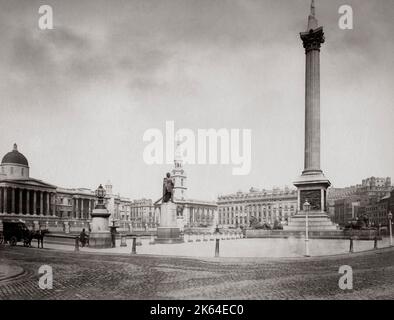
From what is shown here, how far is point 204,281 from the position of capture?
13258 mm

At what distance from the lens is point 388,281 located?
44.0 feet

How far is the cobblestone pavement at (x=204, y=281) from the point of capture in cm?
1169

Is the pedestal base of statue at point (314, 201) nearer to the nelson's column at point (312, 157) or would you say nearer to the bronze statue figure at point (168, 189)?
the nelson's column at point (312, 157)

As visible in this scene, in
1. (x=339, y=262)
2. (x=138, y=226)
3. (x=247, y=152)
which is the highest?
(x=247, y=152)

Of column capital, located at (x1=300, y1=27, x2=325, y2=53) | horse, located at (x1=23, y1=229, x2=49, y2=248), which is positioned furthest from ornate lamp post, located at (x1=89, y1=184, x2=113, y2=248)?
column capital, located at (x1=300, y1=27, x2=325, y2=53)

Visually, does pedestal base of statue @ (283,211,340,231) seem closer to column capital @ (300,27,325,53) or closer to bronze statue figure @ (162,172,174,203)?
bronze statue figure @ (162,172,174,203)

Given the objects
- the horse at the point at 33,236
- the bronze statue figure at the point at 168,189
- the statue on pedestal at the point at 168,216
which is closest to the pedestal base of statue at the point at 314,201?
the statue on pedestal at the point at 168,216

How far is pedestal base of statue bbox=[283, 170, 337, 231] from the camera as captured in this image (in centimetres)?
3738

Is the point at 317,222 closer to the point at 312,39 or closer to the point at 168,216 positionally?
the point at 168,216

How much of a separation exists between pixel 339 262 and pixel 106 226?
624 inches

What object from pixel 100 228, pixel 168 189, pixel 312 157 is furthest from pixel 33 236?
pixel 312 157
